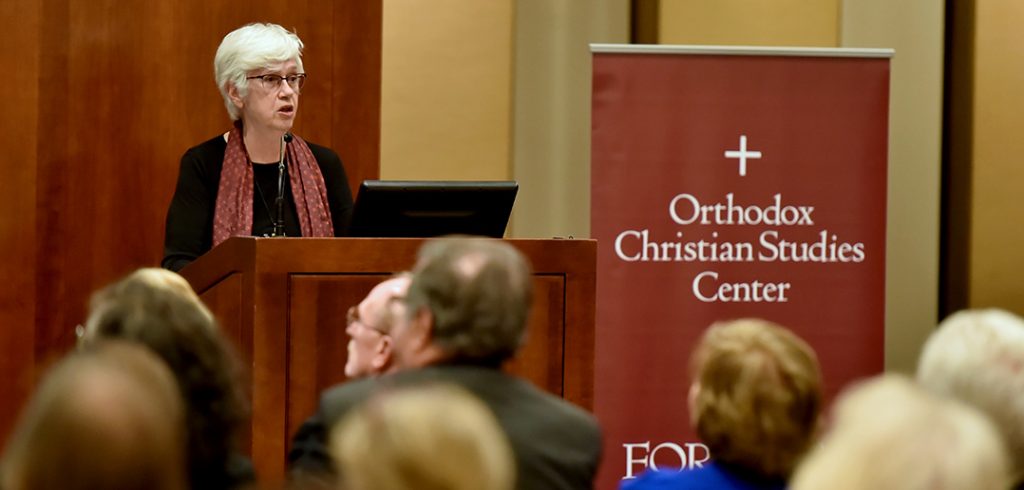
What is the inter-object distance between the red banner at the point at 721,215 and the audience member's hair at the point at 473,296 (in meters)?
2.46

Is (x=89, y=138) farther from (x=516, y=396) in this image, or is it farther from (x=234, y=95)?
(x=516, y=396)

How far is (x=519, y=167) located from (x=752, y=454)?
3965mm

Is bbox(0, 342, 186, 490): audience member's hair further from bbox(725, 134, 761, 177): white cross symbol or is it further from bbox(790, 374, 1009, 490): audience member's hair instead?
bbox(725, 134, 761, 177): white cross symbol

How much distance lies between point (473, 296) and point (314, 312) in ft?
3.56

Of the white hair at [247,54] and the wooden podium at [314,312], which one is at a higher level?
the white hair at [247,54]

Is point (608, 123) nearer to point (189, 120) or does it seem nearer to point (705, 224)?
point (705, 224)

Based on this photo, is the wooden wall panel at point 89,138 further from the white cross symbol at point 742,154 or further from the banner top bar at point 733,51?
the white cross symbol at point 742,154

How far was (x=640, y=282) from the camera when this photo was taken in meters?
5.29

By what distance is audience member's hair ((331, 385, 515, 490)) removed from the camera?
5.09 ft

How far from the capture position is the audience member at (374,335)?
334 centimetres

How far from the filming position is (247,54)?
15.6ft

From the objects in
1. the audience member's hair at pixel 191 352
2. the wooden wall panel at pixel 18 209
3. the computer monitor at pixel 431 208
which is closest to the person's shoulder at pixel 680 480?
the audience member's hair at pixel 191 352

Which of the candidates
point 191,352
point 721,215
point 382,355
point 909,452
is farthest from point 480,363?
point 721,215

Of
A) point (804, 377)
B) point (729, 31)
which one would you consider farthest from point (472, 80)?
point (804, 377)
